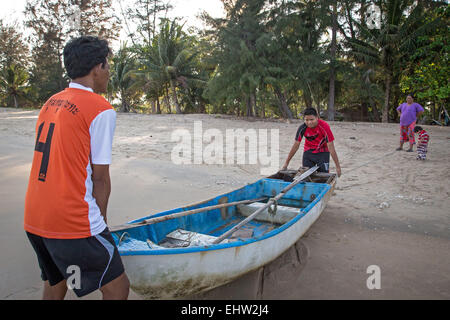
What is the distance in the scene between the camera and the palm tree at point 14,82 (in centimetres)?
2495

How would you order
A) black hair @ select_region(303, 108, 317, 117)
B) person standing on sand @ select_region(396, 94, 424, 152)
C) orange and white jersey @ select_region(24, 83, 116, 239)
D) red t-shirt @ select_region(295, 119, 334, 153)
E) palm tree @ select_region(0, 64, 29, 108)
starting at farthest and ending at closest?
palm tree @ select_region(0, 64, 29, 108) < person standing on sand @ select_region(396, 94, 424, 152) < red t-shirt @ select_region(295, 119, 334, 153) < black hair @ select_region(303, 108, 317, 117) < orange and white jersey @ select_region(24, 83, 116, 239)

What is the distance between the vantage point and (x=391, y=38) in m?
15.2

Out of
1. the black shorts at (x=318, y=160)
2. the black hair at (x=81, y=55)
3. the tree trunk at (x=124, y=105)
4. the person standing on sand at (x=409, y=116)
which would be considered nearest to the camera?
the black hair at (x=81, y=55)

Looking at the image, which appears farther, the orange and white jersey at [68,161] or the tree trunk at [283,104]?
the tree trunk at [283,104]

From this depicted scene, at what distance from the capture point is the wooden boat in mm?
1979

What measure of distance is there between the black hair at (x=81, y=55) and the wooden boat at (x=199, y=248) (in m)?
1.11

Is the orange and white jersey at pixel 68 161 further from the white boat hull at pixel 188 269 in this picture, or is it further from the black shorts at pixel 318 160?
the black shorts at pixel 318 160

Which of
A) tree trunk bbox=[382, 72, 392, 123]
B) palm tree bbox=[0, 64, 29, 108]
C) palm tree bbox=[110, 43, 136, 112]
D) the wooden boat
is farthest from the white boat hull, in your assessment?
palm tree bbox=[0, 64, 29, 108]

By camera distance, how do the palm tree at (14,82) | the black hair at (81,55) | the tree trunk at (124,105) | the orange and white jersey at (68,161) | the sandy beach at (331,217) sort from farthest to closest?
1. the palm tree at (14,82)
2. the tree trunk at (124,105)
3. the sandy beach at (331,217)
4. the black hair at (81,55)
5. the orange and white jersey at (68,161)

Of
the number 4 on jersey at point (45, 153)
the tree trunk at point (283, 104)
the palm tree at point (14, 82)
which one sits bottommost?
the number 4 on jersey at point (45, 153)

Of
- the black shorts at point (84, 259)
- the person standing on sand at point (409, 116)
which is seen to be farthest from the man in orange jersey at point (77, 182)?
the person standing on sand at point (409, 116)

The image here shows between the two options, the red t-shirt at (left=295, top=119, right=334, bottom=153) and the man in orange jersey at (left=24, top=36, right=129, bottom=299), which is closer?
the man in orange jersey at (left=24, top=36, right=129, bottom=299)

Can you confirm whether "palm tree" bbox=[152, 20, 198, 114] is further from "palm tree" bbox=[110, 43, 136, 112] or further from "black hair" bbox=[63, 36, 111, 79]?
"black hair" bbox=[63, 36, 111, 79]
